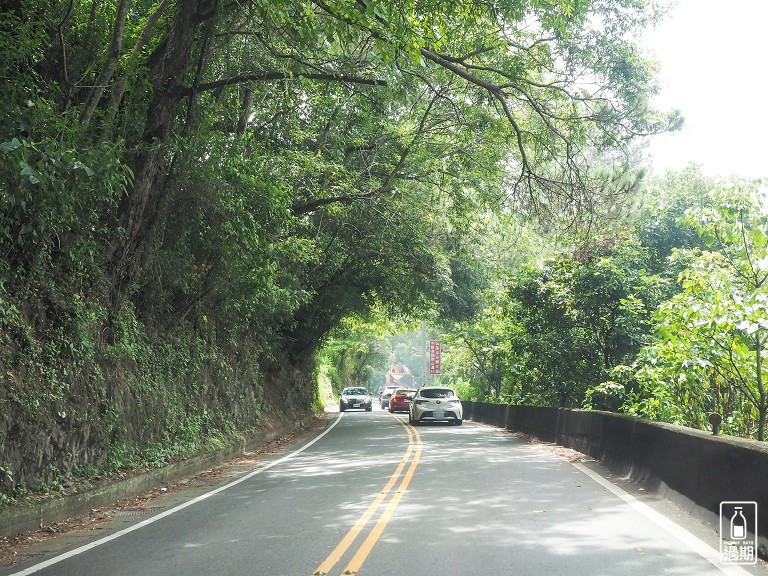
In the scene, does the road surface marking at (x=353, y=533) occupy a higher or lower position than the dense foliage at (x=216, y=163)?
lower

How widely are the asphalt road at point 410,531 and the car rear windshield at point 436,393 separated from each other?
14855 millimetres

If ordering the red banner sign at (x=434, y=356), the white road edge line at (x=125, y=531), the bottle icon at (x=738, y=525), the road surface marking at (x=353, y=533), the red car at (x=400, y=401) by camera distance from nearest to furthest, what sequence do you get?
the road surface marking at (x=353, y=533) → the white road edge line at (x=125, y=531) → the bottle icon at (x=738, y=525) → the red car at (x=400, y=401) → the red banner sign at (x=434, y=356)

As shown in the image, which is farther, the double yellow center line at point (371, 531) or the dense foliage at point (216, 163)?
the dense foliage at point (216, 163)

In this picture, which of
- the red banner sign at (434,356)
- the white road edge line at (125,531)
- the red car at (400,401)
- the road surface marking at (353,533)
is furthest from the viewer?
the red banner sign at (434,356)

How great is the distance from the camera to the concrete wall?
6734 millimetres

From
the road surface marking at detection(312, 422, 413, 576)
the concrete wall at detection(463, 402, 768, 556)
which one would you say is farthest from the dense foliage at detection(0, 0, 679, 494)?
the concrete wall at detection(463, 402, 768, 556)

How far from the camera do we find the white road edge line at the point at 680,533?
590 centimetres

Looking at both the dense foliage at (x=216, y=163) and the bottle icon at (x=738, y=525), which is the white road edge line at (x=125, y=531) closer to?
the dense foliage at (x=216, y=163)

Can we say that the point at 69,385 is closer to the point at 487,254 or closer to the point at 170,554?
the point at 170,554

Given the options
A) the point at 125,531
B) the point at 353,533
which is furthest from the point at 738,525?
the point at 125,531

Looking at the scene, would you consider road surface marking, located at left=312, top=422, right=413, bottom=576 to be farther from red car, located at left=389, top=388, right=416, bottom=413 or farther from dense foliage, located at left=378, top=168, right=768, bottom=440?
red car, located at left=389, top=388, right=416, bottom=413

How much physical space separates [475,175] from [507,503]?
11439mm

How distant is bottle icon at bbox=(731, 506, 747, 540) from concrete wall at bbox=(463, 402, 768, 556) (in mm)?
161

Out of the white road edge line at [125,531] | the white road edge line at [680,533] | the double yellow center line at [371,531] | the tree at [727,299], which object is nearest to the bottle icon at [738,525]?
the white road edge line at [680,533]
